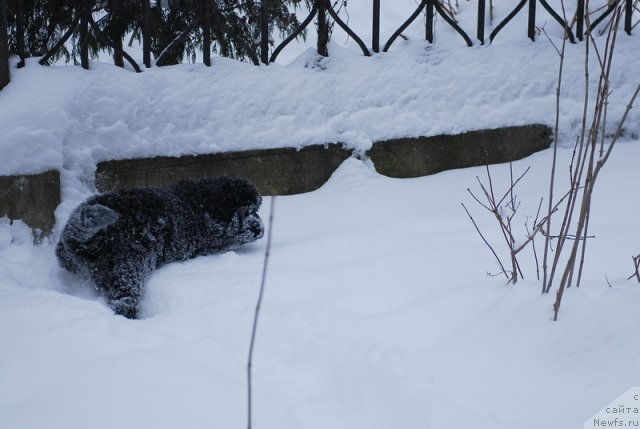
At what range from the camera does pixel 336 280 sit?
105 inches

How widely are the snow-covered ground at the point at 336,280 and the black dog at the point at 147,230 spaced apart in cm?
9

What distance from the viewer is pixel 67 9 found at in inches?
163

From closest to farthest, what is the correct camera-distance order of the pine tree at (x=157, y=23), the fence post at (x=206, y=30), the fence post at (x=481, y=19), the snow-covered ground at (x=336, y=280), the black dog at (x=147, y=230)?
the snow-covered ground at (x=336, y=280)
the black dog at (x=147, y=230)
the fence post at (x=206, y=30)
the pine tree at (x=157, y=23)
the fence post at (x=481, y=19)

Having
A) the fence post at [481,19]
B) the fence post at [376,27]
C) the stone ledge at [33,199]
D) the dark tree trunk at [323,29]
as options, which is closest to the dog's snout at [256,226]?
the stone ledge at [33,199]

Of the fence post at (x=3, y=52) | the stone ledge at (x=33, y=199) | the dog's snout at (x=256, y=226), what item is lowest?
the dog's snout at (x=256, y=226)

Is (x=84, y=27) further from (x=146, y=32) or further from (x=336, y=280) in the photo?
(x=336, y=280)

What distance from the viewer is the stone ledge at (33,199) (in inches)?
124

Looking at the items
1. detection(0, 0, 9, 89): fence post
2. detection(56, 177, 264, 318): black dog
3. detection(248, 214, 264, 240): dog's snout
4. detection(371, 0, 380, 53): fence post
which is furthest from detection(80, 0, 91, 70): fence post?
detection(371, 0, 380, 53): fence post

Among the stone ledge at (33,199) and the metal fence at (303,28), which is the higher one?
the metal fence at (303,28)

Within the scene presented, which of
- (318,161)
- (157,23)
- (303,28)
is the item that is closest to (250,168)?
(318,161)

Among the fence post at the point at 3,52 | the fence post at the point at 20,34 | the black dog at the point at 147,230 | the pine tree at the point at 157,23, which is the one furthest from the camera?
the pine tree at the point at 157,23

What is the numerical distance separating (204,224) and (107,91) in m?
0.94

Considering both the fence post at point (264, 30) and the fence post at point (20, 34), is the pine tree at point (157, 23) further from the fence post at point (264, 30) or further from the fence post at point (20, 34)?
the fence post at point (20, 34)

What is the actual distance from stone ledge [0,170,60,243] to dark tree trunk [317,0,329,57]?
5.31 ft
